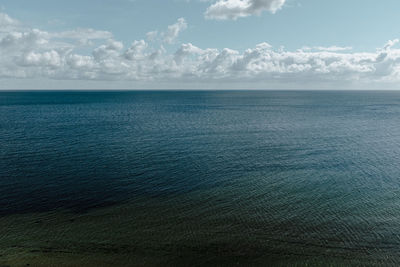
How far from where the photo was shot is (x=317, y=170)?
55500mm

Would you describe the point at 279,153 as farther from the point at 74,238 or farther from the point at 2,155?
the point at 2,155

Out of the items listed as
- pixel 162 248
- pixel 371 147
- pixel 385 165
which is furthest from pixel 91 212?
pixel 371 147

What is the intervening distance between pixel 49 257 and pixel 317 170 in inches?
1802

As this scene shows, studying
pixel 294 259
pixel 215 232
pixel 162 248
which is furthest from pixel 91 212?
pixel 294 259

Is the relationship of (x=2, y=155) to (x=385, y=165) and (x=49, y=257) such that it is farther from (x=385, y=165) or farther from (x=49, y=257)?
(x=385, y=165)

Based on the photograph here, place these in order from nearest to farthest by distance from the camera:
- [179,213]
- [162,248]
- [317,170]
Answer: [162,248], [179,213], [317,170]

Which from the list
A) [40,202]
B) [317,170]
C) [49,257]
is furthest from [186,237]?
[317,170]

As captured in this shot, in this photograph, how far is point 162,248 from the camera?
100 ft

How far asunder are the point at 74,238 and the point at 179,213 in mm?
12579

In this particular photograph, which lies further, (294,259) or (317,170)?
(317,170)

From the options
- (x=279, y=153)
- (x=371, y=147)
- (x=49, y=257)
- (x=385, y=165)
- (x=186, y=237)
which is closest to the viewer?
(x=49, y=257)

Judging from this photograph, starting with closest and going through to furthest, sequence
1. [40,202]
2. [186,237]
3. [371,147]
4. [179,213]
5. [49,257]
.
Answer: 1. [49,257]
2. [186,237]
3. [179,213]
4. [40,202]
5. [371,147]

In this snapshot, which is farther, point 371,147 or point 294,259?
point 371,147

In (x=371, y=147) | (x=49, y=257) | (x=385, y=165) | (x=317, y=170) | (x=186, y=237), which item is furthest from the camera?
(x=371, y=147)
